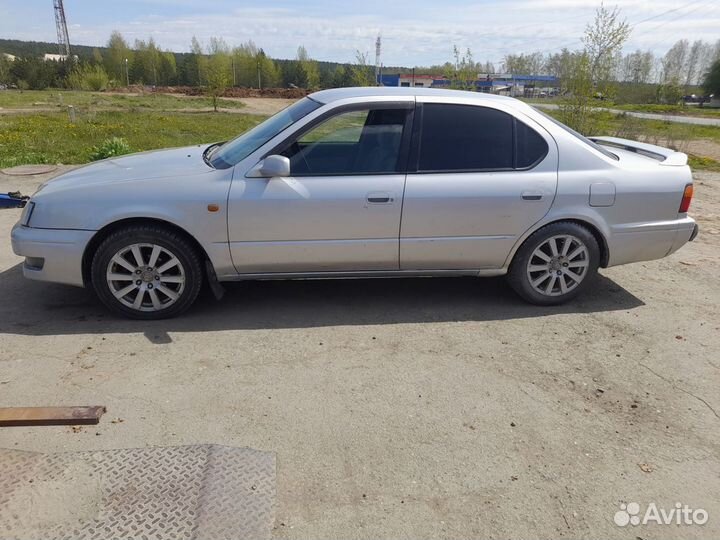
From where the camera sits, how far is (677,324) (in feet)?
14.8

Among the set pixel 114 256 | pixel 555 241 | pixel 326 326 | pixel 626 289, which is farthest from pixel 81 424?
pixel 626 289

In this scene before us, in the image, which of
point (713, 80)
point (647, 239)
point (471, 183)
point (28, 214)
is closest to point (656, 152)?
point (647, 239)

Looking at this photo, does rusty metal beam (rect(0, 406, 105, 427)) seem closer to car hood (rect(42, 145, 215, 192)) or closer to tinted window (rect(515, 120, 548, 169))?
car hood (rect(42, 145, 215, 192))

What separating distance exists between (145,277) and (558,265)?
323 cm

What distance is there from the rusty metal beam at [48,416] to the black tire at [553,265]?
10.5ft

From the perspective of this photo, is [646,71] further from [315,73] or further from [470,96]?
[470,96]

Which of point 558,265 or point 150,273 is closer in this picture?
point 150,273

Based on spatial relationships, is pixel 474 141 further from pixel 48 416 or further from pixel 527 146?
pixel 48 416

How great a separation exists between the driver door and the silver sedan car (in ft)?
0.03

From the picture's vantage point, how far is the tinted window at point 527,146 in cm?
446

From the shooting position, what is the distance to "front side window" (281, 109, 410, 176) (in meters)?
4.27

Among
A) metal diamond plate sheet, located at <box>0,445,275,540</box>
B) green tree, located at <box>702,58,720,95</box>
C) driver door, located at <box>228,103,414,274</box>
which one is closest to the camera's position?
metal diamond plate sheet, located at <box>0,445,275,540</box>

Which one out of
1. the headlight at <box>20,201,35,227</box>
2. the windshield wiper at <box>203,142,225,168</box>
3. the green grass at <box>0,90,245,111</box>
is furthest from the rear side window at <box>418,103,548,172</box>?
the green grass at <box>0,90,245,111</box>

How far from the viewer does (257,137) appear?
4.54m
